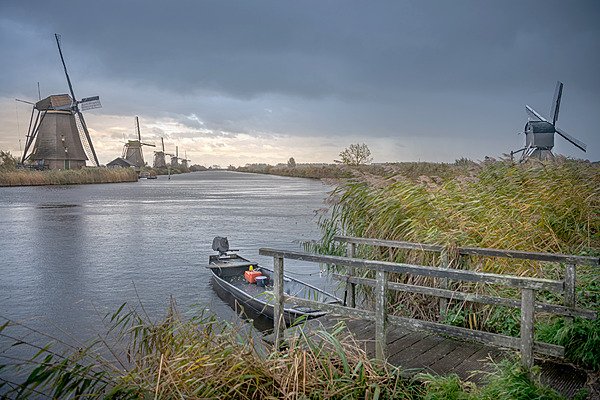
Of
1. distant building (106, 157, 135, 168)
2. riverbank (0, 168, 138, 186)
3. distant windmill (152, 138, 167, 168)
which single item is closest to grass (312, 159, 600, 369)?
riverbank (0, 168, 138, 186)

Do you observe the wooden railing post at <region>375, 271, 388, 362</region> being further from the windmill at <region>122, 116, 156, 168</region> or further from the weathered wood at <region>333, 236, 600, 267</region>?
the windmill at <region>122, 116, 156, 168</region>

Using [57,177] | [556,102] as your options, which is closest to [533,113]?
[556,102]

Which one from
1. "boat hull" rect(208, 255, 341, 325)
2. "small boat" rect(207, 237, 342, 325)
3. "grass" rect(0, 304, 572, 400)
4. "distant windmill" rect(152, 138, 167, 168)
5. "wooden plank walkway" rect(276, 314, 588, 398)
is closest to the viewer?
"grass" rect(0, 304, 572, 400)

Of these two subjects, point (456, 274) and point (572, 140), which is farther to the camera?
point (572, 140)

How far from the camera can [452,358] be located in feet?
14.6

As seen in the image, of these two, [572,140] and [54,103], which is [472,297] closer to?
[572,140]

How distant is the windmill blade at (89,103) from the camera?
71250 millimetres

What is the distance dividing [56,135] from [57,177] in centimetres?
733

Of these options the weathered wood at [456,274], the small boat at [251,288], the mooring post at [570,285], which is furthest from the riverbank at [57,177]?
the mooring post at [570,285]

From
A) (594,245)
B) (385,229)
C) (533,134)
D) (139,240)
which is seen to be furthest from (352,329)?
(533,134)

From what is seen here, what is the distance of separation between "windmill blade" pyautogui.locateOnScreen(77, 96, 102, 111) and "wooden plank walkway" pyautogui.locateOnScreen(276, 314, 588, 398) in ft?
251

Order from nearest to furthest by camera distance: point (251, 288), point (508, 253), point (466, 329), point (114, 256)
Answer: point (466, 329), point (508, 253), point (251, 288), point (114, 256)

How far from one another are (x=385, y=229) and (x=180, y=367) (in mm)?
4594

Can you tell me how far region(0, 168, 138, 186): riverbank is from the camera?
5941 cm
